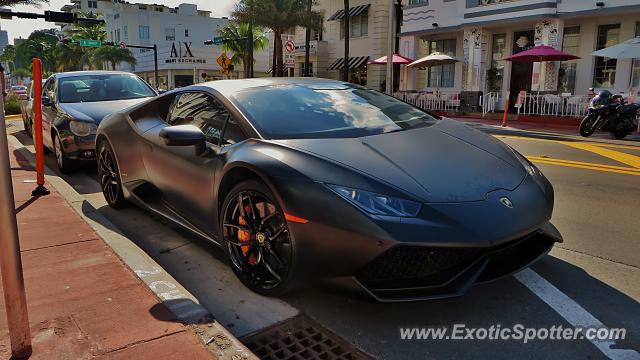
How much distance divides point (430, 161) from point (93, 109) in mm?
5937

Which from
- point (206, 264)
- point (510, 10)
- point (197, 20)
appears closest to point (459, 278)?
point (206, 264)

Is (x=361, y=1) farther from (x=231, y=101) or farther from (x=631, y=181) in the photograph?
(x=231, y=101)

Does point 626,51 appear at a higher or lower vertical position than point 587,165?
higher

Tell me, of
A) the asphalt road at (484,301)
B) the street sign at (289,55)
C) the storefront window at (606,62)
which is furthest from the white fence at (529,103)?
the asphalt road at (484,301)

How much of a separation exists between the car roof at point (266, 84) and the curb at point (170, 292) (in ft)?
4.46

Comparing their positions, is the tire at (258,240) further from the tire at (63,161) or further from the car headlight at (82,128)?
the tire at (63,161)

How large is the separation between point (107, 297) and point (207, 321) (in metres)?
0.75

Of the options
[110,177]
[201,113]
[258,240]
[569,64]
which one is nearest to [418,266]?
[258,240]

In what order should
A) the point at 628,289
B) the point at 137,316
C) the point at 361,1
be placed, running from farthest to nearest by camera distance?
the point at 361,1
the point at 628,289
the point at 137,316

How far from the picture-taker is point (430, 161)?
9.64 feet

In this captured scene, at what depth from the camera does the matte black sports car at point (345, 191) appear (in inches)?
100

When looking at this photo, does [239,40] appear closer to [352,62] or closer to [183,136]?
[352,62]

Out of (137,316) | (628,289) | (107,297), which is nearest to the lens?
(137,316)

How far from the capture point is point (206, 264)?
3787 millimetres
